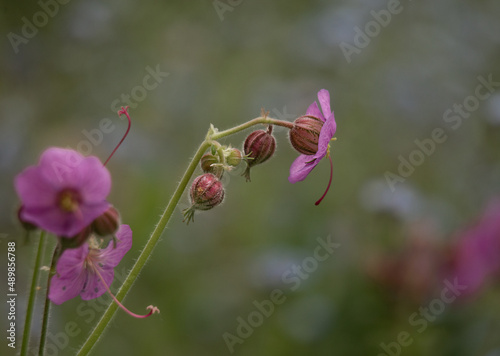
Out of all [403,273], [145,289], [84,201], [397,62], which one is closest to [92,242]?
[84,201]

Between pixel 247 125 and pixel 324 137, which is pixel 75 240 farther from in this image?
pixel 324 137

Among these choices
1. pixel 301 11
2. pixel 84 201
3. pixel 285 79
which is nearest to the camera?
pixel 84 201

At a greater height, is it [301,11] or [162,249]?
[301,11]

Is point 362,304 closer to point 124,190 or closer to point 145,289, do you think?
point 145,289

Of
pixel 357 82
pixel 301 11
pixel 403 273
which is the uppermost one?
pixel 301 11

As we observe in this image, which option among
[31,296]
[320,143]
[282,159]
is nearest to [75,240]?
[31,296]

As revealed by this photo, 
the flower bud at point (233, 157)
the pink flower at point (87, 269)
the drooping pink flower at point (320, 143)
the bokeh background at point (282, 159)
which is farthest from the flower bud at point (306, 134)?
the bokeh background at point (282, 159)

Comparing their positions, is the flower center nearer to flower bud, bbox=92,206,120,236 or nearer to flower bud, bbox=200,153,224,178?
flower bud, bbox=92,206,120,236
